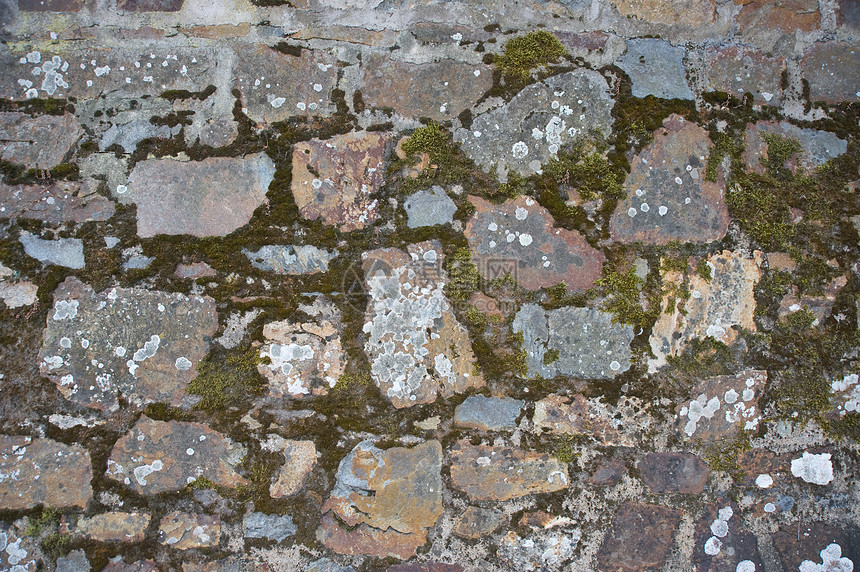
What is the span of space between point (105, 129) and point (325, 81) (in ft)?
3.95

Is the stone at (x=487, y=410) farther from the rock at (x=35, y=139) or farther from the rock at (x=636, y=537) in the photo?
the rock at (x=35, y=139)

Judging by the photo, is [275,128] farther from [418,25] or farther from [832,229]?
[832,229]

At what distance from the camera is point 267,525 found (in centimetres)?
270

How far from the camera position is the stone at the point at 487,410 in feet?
8.91

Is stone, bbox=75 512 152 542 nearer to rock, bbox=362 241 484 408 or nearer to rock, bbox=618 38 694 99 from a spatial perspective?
rock, bbox=362 241 484 408

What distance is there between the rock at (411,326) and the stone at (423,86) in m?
0.75

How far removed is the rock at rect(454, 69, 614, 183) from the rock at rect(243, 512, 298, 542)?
2225mm

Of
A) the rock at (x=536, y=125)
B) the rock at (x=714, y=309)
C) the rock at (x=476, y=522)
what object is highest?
the rock at (x=536, y=125)

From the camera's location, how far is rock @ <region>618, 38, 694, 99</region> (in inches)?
107

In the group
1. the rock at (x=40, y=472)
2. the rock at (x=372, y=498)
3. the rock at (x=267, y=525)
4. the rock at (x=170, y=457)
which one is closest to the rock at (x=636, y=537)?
the rock at (x=372, y=498)

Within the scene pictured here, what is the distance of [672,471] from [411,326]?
1.68 metres

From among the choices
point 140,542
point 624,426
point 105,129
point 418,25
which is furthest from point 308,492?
point 418,25

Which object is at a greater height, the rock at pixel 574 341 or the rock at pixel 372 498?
the rock at pixel 574 341

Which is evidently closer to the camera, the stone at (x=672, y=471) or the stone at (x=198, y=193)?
the stone at (x=198, y=193)
